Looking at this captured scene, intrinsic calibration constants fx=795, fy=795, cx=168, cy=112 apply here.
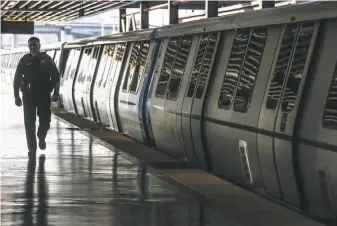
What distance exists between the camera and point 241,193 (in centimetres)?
975

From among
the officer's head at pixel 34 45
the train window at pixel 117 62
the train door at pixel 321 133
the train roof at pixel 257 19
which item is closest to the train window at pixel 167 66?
the train roof at pixel 257 19

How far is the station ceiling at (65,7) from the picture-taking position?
3011cm

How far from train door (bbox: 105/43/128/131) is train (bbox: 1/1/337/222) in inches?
49.7

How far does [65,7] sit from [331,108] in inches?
1087

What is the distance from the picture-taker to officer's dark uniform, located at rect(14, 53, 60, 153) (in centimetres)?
1221

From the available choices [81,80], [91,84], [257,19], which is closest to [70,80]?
[81,80]

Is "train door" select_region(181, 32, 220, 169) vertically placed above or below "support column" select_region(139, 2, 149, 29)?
A: below

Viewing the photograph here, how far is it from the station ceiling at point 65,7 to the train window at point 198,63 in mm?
12966

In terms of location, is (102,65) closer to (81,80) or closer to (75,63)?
(81,80)

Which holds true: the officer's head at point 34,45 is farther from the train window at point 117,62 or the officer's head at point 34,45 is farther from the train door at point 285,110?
the train window at point 117,62

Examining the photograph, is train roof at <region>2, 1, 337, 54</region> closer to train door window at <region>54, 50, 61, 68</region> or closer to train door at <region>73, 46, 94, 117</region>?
train door at <region>73, 46, 94, 117</region>

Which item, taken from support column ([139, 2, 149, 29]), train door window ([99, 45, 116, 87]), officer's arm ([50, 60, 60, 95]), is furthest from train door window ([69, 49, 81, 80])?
officer's arm ([50, 60, 60, 95])

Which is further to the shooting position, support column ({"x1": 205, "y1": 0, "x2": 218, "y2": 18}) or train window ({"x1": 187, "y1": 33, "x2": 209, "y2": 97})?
support column ({"x1": 205, "y1": 0, "x2": 218, "y2": 18})

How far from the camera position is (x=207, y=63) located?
11555mm
